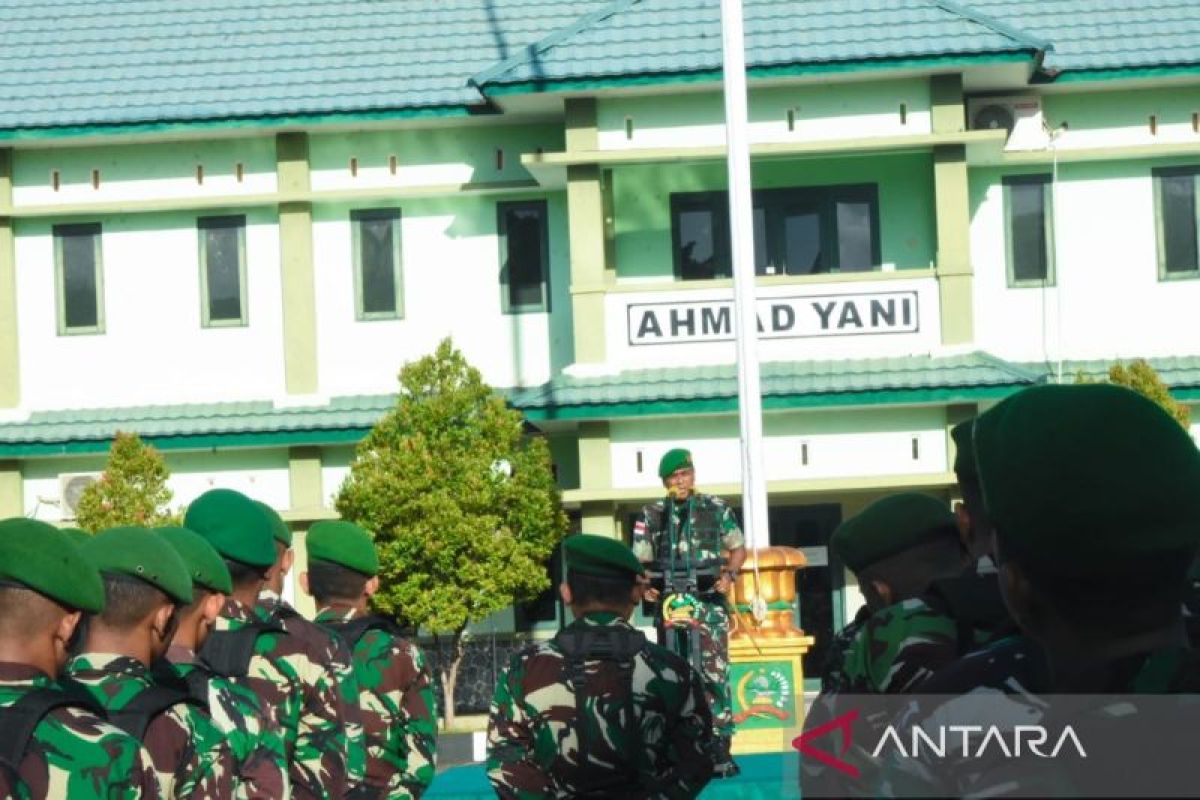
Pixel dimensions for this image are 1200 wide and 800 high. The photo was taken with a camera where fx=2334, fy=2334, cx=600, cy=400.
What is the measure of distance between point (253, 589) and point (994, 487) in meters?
5.64

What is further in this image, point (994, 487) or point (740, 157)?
point (740, 157)

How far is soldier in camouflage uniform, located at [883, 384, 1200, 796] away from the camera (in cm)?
263

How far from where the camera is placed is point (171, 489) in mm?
27141

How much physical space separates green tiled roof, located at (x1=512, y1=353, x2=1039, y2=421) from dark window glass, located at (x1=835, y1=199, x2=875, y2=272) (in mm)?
1345

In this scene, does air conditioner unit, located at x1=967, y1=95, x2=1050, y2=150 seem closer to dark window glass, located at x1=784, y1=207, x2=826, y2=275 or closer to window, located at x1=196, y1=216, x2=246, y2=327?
dark window glass, located at x1=784, y1=207, x2=826, y2=275

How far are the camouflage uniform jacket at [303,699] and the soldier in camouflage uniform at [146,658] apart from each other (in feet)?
5.11

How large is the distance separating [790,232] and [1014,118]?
114 inches

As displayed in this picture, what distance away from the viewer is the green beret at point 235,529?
26.2 ft

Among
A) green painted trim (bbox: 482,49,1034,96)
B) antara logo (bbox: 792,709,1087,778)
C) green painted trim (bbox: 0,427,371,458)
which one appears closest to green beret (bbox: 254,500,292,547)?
antara logo (bbox: 792,709,1087,778)

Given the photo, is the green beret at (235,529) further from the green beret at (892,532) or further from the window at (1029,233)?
the window at (1029,233)

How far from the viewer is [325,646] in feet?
26.4

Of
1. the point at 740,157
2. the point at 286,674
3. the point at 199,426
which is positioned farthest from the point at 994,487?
the point at 199,426

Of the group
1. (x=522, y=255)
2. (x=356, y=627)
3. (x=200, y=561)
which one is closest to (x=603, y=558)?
(x=200, y=561)

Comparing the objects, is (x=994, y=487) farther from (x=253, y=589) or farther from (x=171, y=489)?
(x=171, y=489)
